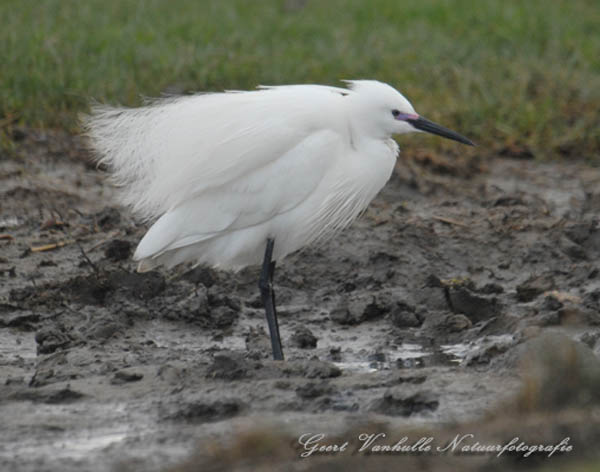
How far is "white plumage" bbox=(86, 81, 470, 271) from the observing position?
5125mm

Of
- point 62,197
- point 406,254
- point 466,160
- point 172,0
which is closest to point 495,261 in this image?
point 406,254

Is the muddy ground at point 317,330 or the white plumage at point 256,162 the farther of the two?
the white plumage at point 256,162

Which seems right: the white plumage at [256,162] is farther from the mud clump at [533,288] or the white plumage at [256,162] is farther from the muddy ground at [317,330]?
the mud clump at [533,288]

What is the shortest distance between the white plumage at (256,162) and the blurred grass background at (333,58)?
3.35 meters

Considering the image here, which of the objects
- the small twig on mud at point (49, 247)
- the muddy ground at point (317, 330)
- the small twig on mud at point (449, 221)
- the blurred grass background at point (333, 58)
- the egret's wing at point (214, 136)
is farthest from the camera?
the blurred grass background at point (333, 58)

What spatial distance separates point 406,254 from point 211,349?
67.6 inches

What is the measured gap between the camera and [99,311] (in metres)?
5.63

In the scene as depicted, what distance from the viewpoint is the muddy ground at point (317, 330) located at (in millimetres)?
3662

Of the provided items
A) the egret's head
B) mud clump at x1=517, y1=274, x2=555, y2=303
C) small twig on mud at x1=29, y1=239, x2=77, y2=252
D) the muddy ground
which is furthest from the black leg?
small twig on mud at x1=29, y1=239, x2=77, y2=252

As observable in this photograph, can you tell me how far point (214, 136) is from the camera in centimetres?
512

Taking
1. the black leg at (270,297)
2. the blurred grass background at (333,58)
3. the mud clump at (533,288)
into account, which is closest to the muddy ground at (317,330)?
the mud clump at (533,288)

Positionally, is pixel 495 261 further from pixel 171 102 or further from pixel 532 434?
pixel 532 434

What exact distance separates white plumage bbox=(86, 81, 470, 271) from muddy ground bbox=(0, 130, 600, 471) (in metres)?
0.55

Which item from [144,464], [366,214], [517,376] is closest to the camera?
[144,464]
